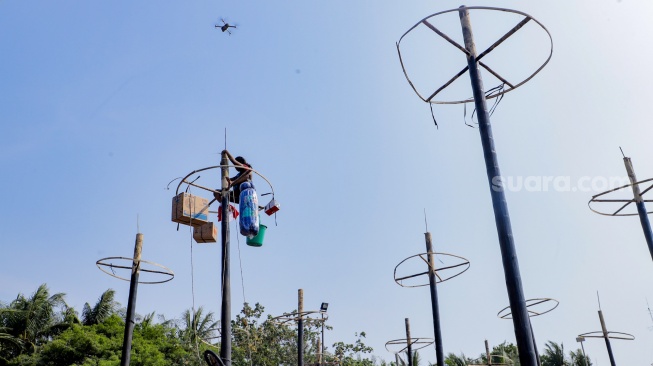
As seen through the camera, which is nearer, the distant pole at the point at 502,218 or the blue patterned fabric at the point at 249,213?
the distant pole at the point at 502,218

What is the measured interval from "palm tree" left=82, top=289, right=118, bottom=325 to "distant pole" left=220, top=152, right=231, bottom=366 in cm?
2660

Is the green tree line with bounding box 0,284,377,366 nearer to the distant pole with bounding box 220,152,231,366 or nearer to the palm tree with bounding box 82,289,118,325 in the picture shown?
the palm tree with bounding box 82,289,118,325

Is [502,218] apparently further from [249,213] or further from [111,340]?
[111,340]

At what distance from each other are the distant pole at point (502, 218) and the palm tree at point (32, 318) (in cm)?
3050

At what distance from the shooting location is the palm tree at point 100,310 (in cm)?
Result: 3211

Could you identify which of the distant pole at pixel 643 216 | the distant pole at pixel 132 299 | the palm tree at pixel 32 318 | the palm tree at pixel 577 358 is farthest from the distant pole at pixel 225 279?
the palm tree at pixel 577 358

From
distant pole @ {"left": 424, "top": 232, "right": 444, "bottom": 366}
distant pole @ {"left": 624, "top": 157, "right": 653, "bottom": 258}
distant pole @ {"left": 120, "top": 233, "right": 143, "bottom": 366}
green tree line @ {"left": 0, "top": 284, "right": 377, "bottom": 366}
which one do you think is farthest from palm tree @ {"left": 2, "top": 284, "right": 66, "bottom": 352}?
distant pole @ {"left": 624, "top": 157, "right": 653, "bottom": 258}

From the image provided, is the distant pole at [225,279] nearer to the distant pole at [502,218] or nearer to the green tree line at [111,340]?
the distant pole at [502,218]

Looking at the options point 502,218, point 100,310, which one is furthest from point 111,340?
point 502,218

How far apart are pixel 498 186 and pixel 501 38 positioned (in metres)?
1.68

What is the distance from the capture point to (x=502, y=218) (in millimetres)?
5512

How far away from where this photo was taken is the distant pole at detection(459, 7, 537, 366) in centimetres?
502

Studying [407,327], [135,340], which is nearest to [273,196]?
[407,327]

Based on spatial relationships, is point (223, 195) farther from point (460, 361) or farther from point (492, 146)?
point (460, 361)
